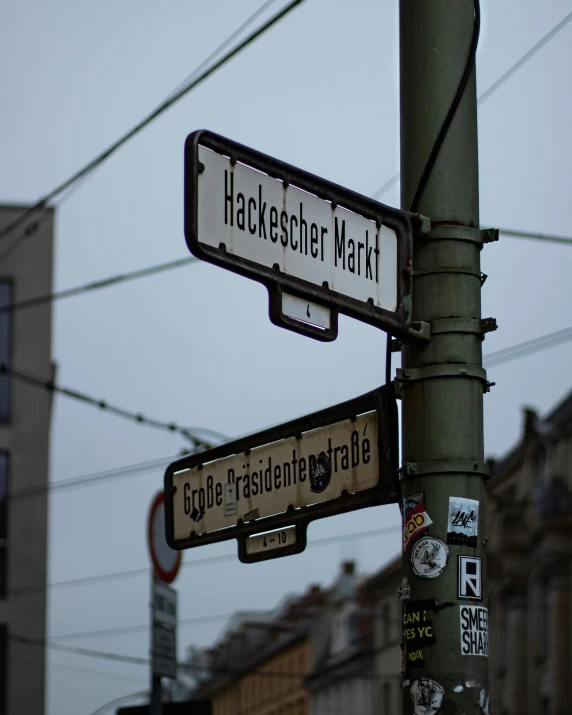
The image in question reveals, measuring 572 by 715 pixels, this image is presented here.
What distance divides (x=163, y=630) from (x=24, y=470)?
23841 mm

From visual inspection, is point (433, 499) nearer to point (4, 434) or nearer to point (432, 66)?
point (432, 66)

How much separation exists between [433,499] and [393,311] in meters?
0.53

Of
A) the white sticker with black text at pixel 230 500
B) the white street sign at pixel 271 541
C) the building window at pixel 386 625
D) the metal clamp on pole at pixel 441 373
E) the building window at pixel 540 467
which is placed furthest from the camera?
the building window at pixel 386 625

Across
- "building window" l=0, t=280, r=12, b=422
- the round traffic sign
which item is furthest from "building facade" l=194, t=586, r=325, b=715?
the round traffic sign

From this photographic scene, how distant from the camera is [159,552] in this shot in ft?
30.6

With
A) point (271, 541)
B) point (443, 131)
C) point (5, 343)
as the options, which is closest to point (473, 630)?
point (271, 541)

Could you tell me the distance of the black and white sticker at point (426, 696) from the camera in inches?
144

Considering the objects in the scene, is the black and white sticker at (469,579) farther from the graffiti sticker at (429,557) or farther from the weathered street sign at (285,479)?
the weathered street sign at (285,479)

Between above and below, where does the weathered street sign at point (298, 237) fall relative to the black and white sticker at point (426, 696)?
above

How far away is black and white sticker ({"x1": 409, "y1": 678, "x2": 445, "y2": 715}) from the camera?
365 centimetres

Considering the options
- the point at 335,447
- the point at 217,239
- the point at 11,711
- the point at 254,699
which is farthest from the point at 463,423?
the point at 254,699

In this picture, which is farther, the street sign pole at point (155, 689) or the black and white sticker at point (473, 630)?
the street sign pole at point (155, 689)

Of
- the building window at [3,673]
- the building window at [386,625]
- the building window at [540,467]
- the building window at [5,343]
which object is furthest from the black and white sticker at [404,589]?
the building window at [386,625]

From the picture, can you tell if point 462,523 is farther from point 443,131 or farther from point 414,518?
point 443,131
